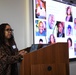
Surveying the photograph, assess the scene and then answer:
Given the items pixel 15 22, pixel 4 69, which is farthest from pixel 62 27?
pixel 4 69

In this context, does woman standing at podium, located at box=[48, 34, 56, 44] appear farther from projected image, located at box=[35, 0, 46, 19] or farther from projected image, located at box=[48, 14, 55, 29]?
projected image, located at box=[35, 0, 46, 19]

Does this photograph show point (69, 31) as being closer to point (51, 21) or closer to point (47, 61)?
point (51, 21)

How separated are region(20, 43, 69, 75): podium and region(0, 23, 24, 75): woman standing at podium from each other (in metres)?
0.15

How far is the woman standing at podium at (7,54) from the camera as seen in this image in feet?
6.87

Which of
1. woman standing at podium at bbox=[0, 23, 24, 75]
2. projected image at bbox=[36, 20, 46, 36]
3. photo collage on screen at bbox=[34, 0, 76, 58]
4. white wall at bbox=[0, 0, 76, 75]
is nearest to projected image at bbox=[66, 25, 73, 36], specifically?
photo collage on screen at bbox=[34, 0, 76, 58]

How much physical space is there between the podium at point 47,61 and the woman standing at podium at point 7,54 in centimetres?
15

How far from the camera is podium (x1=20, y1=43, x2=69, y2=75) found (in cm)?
198

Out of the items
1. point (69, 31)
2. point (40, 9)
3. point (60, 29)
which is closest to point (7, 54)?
point (40, 9)

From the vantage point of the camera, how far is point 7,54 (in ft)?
7.11

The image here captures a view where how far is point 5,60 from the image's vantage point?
2088mm

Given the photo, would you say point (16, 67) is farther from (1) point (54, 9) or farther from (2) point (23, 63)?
(1) point (54, 9)

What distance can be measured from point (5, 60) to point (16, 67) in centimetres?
26

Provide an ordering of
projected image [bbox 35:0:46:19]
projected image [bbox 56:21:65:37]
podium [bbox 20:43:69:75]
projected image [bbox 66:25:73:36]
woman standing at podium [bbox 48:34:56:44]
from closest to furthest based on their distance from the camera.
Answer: podium [bbox 20:43:69:75] → projected image [bbox 35:0:46:19] → woman standing at podium [bbox 48:34:56:44] → projected image [bbox 56:21:65:37] → projected image [bbox 66:25:73:36]

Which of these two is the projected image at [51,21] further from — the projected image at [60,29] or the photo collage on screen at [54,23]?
the projected image at [60,29]
